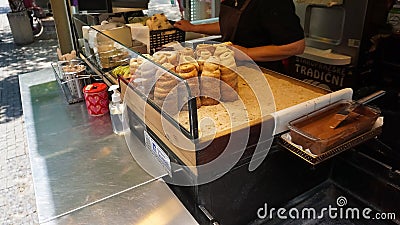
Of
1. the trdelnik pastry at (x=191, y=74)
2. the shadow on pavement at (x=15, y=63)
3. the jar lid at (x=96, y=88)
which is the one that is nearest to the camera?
the trdelnik pastry at (x=191, y=74)

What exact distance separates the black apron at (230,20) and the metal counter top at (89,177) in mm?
899

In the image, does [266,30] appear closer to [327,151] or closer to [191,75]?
[191,75]

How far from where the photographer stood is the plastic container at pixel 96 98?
1541 mm

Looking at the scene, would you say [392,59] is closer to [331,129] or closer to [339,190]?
[339,190]

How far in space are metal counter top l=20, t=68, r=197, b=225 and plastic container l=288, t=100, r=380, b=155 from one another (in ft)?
1.41

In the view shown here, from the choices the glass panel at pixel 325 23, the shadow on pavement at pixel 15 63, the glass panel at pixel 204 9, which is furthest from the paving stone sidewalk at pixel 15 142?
the glass panel at pixel 325 23

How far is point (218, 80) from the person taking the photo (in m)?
1.15

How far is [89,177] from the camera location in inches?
45.8

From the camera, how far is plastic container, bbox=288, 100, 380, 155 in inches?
38.0

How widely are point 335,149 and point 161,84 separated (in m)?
0.60

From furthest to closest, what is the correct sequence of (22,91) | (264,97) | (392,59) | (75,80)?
(392,59) → (22,91) → (75,80) → (264,97)

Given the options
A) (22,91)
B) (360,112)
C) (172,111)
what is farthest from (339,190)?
(22,91)

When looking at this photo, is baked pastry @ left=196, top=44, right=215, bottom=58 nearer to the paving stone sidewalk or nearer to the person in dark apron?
the person in dark apron

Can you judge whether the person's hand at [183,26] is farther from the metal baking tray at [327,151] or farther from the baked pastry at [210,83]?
the metal baking tray at [327,151]
